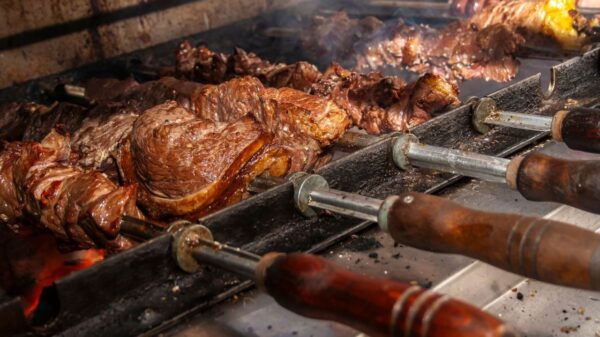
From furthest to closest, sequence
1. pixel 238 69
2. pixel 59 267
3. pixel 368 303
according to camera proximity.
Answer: pixel 238 69
pixel 59 267
pixel 368 303

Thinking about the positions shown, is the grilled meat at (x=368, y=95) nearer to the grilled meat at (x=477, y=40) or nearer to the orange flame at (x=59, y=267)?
the orange flame at (x=59, y=267)

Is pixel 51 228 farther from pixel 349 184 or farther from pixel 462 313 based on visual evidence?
pixel 462 313

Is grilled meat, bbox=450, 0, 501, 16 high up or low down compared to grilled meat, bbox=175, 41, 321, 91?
up

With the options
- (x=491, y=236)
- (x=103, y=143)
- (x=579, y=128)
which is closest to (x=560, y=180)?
(x=491, y=236)

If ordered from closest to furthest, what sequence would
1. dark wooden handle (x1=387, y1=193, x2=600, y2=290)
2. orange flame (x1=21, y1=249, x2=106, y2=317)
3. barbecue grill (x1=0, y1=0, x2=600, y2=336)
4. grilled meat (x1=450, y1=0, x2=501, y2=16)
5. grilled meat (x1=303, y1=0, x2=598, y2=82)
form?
dark wooden handle (x1=387, y1=193, x2=600, y2=290) → barbecue grill (x1=0, y1=0, x2=600, y2=336) → orange flame (x1=21, y1=249, x2=106, y2=317) → grilled meat (x1=303, y1=0, x2=598, y2=82) → grilled meat (x1=450, y1=0, x2=501, y2=16)

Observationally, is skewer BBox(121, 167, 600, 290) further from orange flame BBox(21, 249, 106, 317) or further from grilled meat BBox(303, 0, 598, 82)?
grilled meat BBox(303, 0, 598, 82)

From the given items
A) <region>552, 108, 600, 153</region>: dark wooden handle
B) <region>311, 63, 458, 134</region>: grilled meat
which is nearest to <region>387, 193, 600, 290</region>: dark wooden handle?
<region>552, 108, 600, 153</region>: dark wooden handle

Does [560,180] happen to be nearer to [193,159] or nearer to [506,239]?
[506,239]
